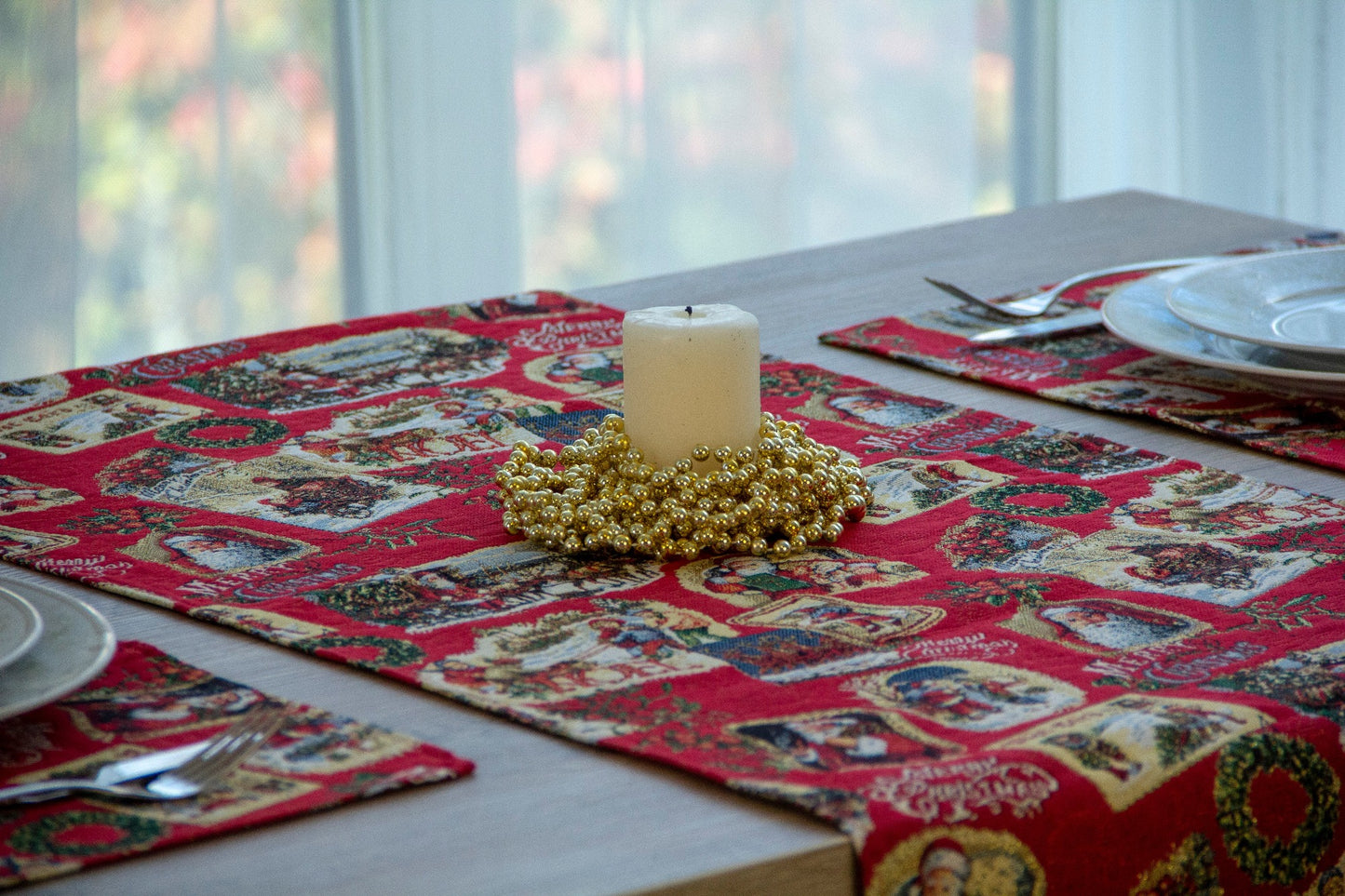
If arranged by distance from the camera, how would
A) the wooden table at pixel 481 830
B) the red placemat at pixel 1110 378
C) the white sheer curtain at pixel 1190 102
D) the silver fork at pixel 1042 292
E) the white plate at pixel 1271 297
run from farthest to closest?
the white sheer curtain at pixel 1190 102, the silver fork at pixel 1042 292, the white plate at pixel 1271 297, the red placemat at pixel 1110 378, the wooden table at pixel 481 830

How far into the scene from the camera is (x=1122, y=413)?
967mm

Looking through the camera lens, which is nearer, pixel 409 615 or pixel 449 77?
pixel 409 615

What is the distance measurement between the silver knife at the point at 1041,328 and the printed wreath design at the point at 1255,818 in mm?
590

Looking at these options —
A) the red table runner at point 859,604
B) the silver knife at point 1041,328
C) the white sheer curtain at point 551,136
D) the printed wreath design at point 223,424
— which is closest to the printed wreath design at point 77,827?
the red table runner at point 859,604

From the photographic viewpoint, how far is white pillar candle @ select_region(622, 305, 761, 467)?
30.0 inches

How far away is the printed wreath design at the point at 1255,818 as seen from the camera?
55 centimetres

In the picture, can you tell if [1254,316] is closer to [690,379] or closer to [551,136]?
[690,379]

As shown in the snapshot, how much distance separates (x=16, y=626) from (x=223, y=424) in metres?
0.40

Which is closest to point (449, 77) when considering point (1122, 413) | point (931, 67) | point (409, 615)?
point (931, 67)

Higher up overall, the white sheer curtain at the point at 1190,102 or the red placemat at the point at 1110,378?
the white sheer curtain at the point at 1190,102

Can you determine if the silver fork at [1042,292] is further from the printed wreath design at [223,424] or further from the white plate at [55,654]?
the white plate at [55,654]

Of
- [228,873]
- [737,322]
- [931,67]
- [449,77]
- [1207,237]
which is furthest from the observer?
[931,67]

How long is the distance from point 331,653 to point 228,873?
6.5 inches

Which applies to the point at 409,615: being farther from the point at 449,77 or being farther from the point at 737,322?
the point at 449,77
